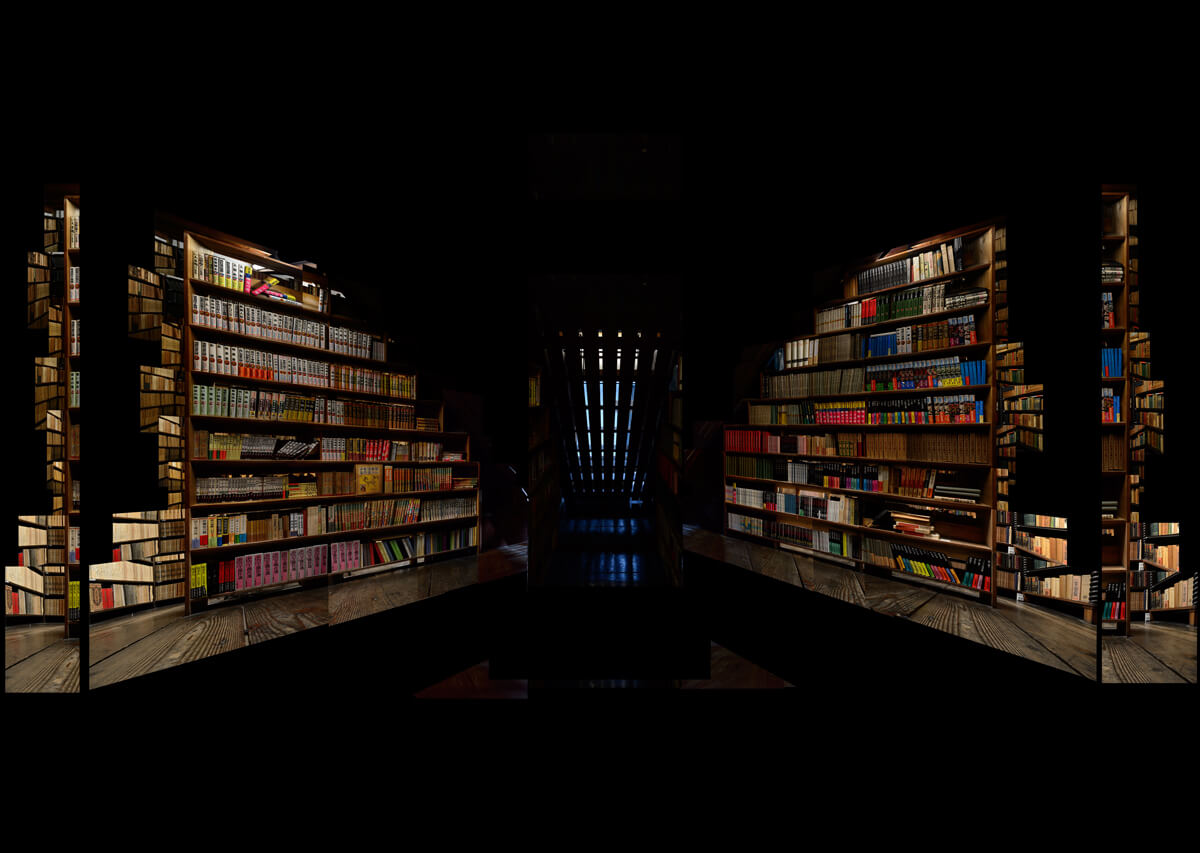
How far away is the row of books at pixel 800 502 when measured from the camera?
2.78 m

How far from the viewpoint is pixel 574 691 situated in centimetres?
161

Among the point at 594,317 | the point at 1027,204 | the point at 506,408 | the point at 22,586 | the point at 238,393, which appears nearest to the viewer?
the point at 1027,204

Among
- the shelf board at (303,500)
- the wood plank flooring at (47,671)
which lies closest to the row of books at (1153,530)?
the shelf board at (303,500)

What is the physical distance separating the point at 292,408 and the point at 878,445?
147 inches

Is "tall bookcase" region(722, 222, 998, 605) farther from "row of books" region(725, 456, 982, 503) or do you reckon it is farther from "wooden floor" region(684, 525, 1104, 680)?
"wooden floor" region(684, 525, 1104, 680)

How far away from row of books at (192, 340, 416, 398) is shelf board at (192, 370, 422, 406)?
0.01 metres

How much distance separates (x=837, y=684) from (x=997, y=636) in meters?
0.83

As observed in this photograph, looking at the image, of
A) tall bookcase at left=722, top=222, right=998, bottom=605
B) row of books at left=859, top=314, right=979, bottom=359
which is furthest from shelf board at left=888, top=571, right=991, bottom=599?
row of books at left=859, top=314, right=979, bottom=359

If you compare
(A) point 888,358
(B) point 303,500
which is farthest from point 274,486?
(A) point 888,358

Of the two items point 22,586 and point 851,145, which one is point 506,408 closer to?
point 851,145

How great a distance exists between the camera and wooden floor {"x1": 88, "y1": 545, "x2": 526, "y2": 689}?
5.24 ft

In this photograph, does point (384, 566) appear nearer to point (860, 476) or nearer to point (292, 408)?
point (292, 408)

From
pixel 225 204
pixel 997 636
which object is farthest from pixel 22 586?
pixel 997 636

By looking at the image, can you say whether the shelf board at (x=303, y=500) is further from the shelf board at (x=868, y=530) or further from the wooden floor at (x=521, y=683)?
the shelf board at (x=868, y=530)
